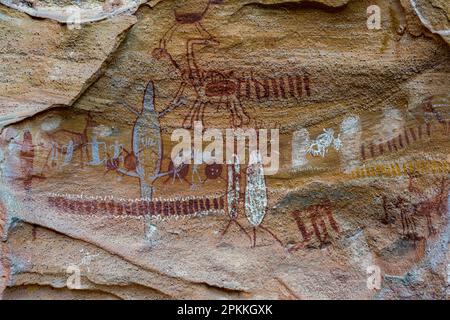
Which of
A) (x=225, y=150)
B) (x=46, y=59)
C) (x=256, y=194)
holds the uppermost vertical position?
(x=46, y=59)

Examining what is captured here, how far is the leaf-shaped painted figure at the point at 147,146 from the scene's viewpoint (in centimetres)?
280

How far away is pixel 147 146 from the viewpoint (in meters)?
2.82

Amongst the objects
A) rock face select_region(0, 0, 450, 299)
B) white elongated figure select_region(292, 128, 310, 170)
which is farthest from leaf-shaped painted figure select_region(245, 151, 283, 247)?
white elongated figure select_region(292, 128, 310, 170)

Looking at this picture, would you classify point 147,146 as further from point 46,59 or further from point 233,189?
point 46,59

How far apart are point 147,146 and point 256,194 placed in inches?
21.9

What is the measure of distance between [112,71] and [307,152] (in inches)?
38.1

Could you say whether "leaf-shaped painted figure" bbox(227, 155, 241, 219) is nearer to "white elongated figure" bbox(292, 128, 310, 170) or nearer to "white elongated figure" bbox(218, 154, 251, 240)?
"white elongated figure" bbox(218, 154, 251, 240)

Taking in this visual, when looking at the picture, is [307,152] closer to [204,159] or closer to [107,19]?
[204,159]

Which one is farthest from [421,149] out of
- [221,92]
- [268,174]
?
[221,92]

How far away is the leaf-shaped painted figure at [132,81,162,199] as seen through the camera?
9.20 ft

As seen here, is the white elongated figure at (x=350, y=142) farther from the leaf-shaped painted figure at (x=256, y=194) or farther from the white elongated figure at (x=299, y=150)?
the leaf-shaped painted figure at (x=256, y=194)

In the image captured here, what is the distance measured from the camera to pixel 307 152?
2.82 meters

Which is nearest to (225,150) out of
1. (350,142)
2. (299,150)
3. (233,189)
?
(233,189)

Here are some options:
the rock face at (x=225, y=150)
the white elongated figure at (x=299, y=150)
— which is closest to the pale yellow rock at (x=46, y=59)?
the rock face at (x=225, y=150)
